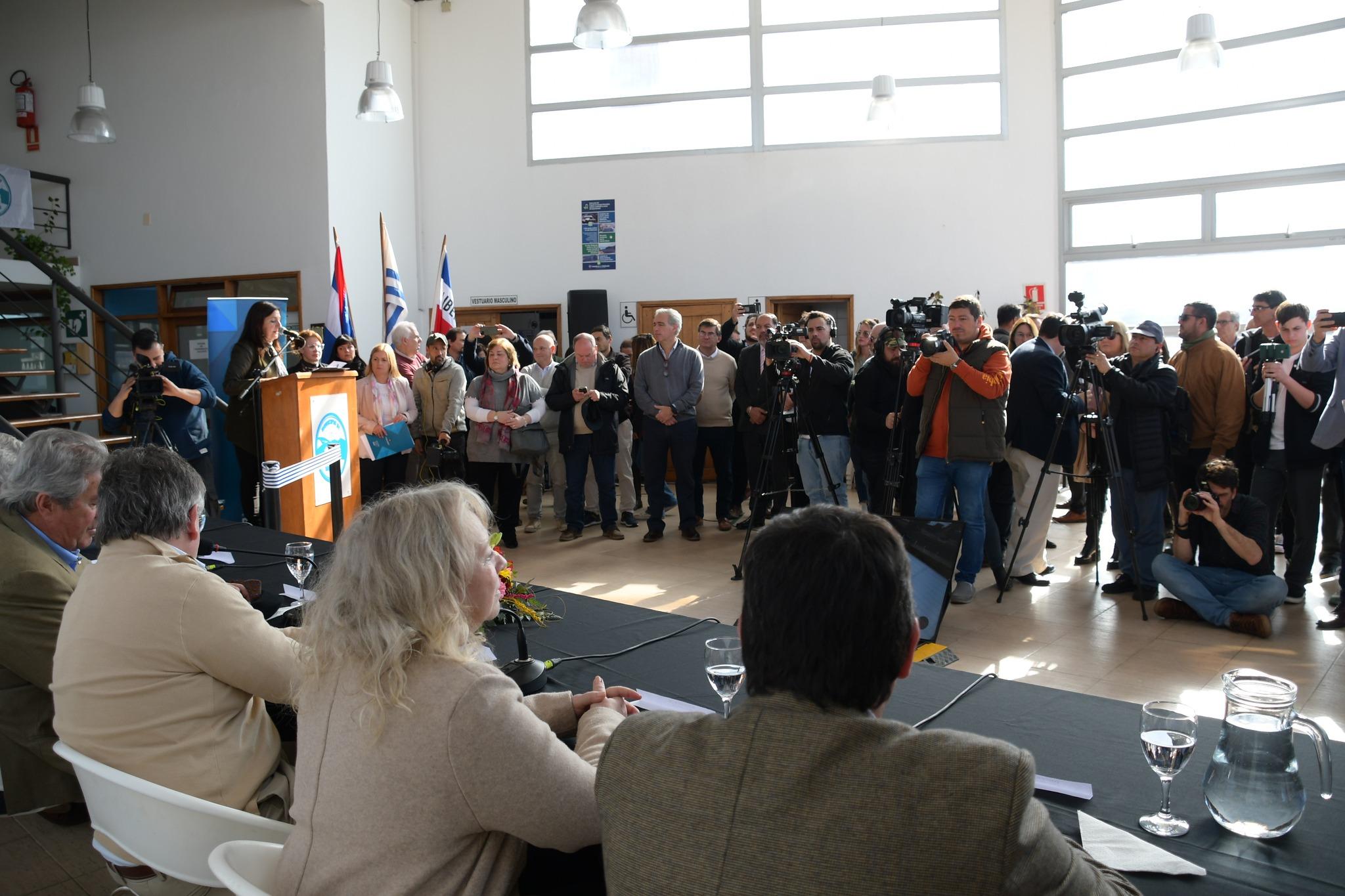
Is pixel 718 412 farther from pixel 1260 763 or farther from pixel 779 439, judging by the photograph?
pixel 1260 763

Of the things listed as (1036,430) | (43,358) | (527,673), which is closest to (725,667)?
(527,673)

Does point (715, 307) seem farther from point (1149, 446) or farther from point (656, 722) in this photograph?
point (656, 722)

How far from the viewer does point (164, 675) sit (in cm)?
160

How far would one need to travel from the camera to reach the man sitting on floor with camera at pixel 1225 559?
4.13m

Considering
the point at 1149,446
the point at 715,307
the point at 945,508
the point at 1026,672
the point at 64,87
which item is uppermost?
the point at 64,87

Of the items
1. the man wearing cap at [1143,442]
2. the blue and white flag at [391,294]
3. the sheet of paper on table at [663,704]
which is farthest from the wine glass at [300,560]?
the blue and white flag at [391,294]

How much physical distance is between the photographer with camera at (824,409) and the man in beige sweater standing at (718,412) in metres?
0.92

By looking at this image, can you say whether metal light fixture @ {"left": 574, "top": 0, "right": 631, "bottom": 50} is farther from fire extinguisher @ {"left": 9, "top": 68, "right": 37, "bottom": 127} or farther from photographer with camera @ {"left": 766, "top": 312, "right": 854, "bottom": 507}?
fire extinguisher @ {"left": 9, "top": 68, "right": 37, "bottom": 127}

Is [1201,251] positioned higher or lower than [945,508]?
higher

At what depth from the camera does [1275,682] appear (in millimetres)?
1296

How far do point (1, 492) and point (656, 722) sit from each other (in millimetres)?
1934

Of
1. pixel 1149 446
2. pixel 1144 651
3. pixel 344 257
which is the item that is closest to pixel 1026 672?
pixel 1144 651

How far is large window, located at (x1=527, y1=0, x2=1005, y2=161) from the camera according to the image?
397 inches

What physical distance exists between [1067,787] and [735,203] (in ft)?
32.0
